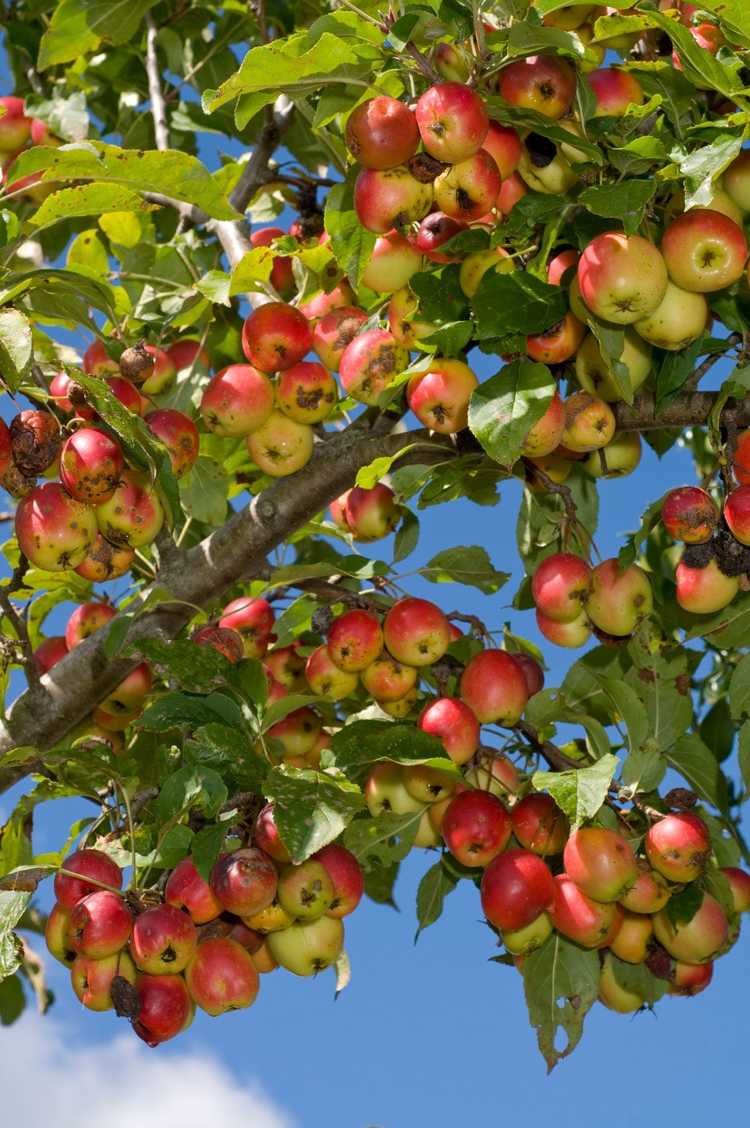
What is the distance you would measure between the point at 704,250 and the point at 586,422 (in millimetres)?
→ 464

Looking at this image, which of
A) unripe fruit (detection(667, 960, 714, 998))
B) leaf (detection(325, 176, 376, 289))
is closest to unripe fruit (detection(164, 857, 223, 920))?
unripe fruit (detection(667, 960, 714, 998))

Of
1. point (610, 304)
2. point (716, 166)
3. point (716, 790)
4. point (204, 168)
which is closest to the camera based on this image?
point (716, 166)

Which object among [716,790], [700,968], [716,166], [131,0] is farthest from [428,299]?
[131,0]

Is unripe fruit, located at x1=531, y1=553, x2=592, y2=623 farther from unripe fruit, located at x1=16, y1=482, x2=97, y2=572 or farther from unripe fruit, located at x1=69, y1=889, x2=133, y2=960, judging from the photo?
unripe fruit, located at x1=69, y1=889, x2=133, y2=960

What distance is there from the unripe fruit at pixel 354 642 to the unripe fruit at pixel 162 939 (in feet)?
2.38

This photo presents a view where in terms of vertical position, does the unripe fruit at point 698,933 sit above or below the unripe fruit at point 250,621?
below

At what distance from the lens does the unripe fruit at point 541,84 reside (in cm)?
274

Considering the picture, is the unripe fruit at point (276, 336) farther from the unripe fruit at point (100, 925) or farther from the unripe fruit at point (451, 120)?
the unripe fruit at point (100, 925)

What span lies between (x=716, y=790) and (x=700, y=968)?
0.46 metres

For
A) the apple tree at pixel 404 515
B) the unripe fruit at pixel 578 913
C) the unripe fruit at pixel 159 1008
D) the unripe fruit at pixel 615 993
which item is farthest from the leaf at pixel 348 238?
the unripe fruit at pixel 615 993

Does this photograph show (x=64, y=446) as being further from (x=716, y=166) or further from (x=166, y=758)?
(x=716, y=166)

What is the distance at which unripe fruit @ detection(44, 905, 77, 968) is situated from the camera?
2.89 m

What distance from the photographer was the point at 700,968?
3.43 meters

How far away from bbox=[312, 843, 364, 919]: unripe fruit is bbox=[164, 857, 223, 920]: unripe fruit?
0.24 m
